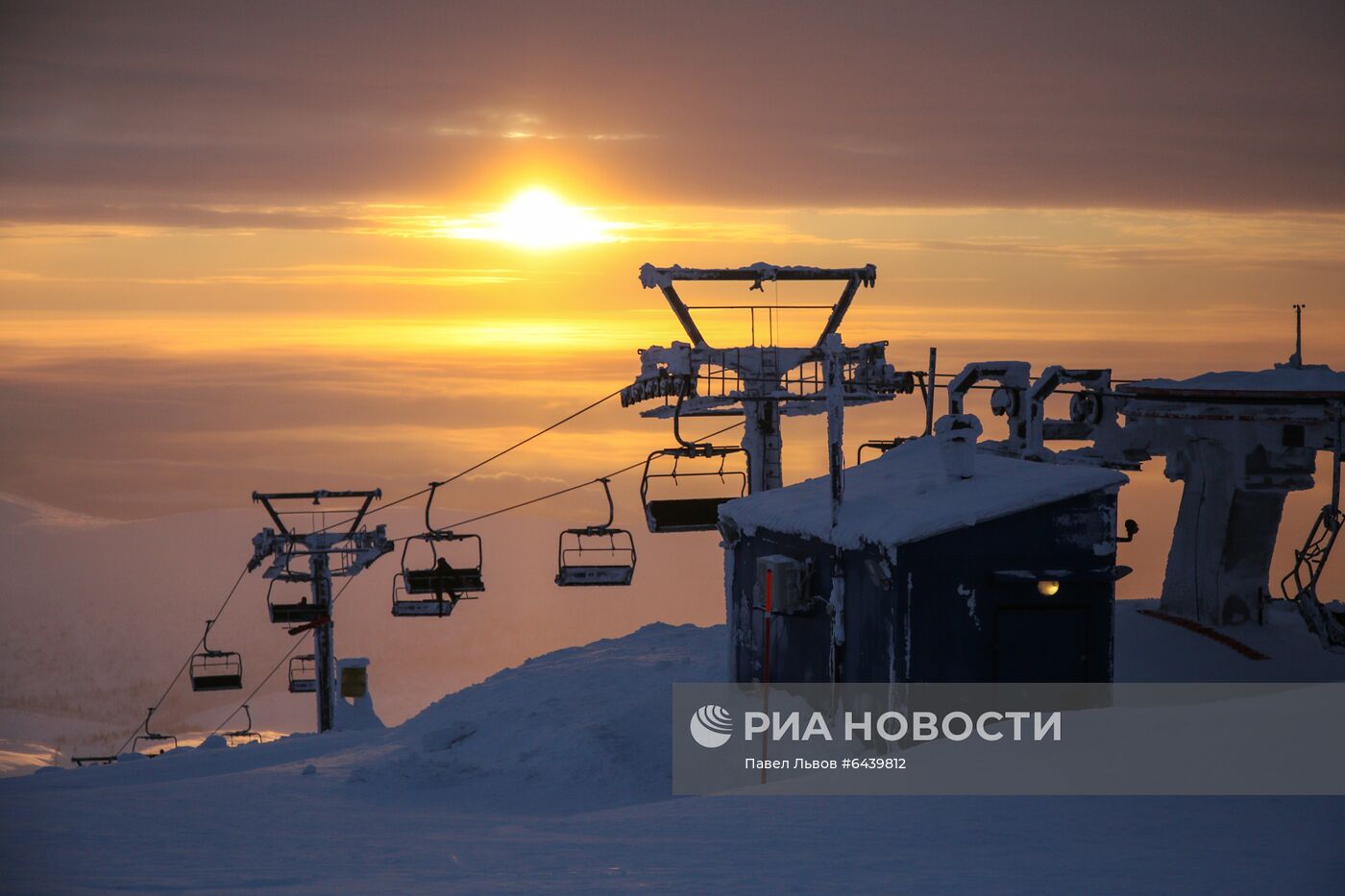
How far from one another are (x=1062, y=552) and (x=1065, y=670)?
1538 mm

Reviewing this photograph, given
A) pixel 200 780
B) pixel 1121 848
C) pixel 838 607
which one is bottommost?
pixel 200 780

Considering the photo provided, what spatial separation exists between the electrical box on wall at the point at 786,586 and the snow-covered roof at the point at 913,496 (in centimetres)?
53

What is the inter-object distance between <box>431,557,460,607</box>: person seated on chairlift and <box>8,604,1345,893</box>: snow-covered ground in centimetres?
451

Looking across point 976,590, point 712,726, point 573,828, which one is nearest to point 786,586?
point 976,590

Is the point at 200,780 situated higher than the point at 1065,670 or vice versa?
the point at 1065,670

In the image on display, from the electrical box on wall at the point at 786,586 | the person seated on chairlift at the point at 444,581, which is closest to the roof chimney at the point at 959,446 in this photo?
the electrical box on wall at the point at 786,586

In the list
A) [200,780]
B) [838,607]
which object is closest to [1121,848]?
[838,607]

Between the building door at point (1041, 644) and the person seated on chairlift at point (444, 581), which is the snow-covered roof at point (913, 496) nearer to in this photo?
the building door at point (1041, 644)

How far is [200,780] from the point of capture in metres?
21.5

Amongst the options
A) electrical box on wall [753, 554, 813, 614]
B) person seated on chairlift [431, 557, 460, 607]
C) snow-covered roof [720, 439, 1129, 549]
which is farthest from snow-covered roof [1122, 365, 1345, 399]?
person seated on chairlift [431, 557, 460, 607]

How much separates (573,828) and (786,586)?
4.77m

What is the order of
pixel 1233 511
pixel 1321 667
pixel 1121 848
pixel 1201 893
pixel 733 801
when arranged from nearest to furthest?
pixel 1201 893 → pixel 1121 848 → pixel 733 801 → pixel 1321 667 → pixel 1233 511

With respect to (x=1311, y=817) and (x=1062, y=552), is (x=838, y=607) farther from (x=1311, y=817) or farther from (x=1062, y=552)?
(x=1311, y=817)

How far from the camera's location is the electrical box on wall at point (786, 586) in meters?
19.2
